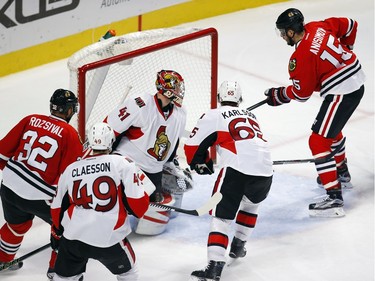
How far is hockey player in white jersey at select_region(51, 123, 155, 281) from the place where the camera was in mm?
3793

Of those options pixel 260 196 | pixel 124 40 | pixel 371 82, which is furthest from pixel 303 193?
pixel 371 82

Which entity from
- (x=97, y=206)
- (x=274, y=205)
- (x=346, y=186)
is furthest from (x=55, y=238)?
(x=346, y=186)

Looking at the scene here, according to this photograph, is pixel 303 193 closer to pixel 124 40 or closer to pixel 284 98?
pixel 284 98

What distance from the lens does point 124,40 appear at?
5.09 metres

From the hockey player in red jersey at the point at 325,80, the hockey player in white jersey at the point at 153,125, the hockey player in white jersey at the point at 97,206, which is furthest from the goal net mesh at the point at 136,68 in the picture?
the hockey player in white jersey at the point at 97,206

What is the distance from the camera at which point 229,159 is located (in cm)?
437

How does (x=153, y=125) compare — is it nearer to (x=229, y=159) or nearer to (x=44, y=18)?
(x=229, y=159)

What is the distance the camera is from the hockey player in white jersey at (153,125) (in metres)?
4.57

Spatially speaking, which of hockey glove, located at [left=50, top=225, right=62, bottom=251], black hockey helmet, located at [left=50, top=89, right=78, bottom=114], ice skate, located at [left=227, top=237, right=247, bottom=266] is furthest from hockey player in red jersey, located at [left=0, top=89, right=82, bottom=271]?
→ ice skate, located at [left=227, top=237, right=247, bottom=266]

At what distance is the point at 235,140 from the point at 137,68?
156 centimetres

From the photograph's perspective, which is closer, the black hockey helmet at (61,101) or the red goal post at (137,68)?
the black hockey helmet at (61,101)

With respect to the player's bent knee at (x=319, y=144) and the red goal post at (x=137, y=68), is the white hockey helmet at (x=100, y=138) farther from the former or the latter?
the player's bent knee at (x=319, y=144)

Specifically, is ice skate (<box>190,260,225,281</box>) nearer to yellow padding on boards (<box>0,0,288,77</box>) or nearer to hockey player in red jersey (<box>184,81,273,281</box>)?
hockey player in red jersey (<box>184,81,273,281</box>)

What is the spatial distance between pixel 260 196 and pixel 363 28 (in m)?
3.79
